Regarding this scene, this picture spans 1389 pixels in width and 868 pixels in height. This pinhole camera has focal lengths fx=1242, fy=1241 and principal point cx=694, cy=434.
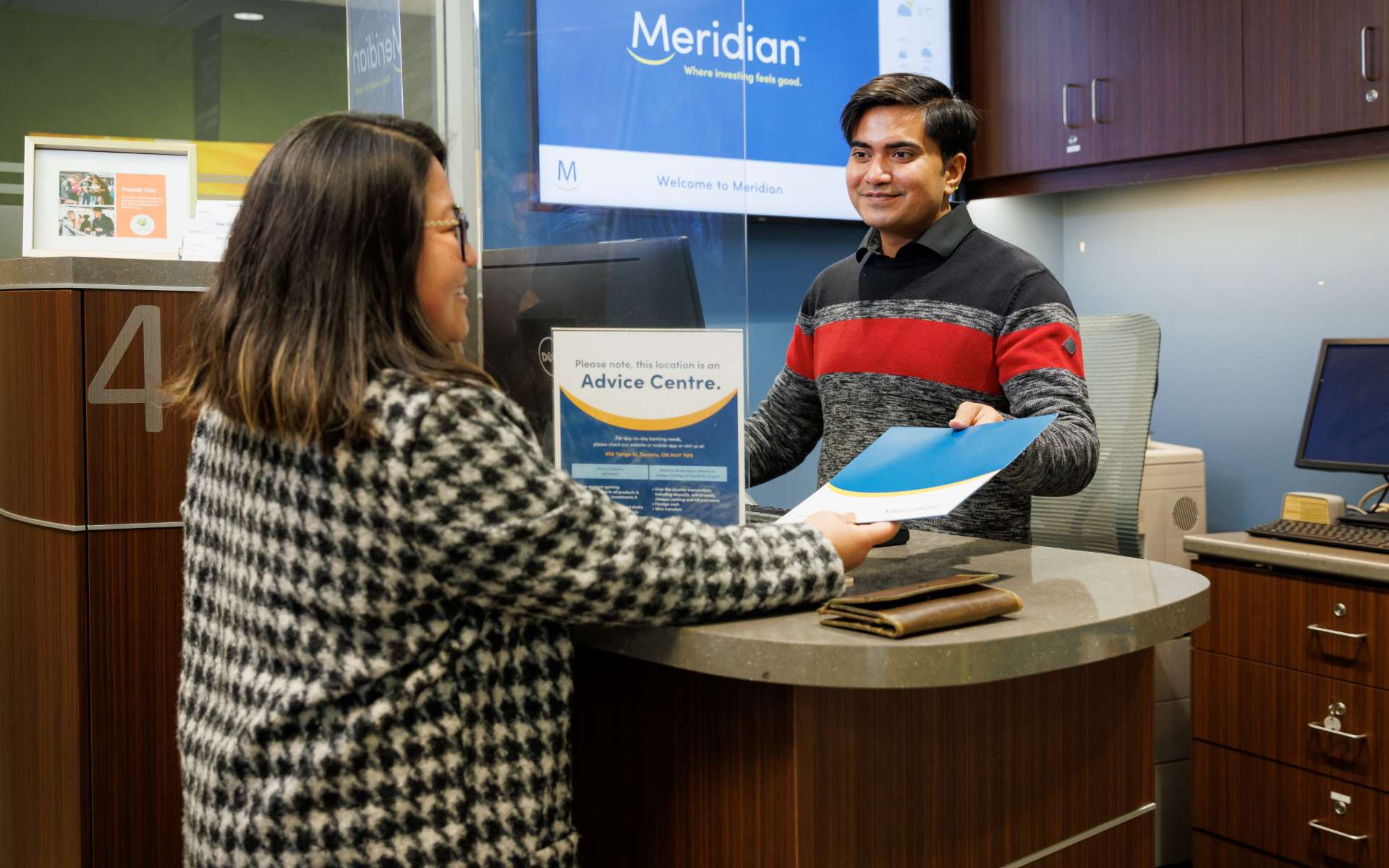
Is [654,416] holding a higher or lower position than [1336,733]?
higher

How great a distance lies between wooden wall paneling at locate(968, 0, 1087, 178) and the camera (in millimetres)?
3555

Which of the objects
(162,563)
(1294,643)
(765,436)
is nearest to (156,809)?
(162,563)

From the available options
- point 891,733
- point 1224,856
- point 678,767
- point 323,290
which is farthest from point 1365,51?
point 323,290

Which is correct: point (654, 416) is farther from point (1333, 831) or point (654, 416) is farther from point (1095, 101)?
point (1095, 101)

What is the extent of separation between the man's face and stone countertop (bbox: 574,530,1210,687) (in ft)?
3.03

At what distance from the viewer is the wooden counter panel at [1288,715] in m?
2.45

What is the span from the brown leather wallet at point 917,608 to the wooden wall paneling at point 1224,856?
1872mm

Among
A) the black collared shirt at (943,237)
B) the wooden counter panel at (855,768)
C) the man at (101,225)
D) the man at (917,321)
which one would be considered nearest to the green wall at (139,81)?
the man at (101,225)

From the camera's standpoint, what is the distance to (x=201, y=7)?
388 centimetres

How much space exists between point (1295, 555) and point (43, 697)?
245cm

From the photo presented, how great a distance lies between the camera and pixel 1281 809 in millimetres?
2629

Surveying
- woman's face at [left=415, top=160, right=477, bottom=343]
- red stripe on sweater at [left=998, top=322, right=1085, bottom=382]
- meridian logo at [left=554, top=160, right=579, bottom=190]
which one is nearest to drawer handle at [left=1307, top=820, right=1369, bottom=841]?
red stripe on sweater at [left=998, top=322, right=1085, bottom=382]

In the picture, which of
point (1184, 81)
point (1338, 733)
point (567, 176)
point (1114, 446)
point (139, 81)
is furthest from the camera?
point (139, 81)

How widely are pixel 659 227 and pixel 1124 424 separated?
1362 mm
